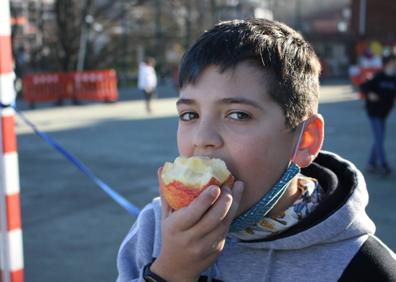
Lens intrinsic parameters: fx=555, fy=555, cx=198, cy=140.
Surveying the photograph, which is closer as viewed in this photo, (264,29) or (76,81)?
(264,29)

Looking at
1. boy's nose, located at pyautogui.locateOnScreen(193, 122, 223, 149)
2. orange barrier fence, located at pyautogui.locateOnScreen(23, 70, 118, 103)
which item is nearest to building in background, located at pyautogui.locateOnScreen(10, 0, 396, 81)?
orange barrier fence, located at pyautogui.locateOnScreen(23, 70, 118, 103)

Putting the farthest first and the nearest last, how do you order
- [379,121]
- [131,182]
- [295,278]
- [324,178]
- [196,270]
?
1. [379,121]
2. [131,182]
3. [324,178]
4. [295,278]
5. [196,270]

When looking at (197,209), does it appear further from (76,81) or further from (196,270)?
(76,81)

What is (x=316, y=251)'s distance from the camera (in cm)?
169

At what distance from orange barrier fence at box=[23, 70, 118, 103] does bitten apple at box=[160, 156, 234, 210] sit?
60.6ft

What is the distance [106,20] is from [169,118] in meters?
15.9

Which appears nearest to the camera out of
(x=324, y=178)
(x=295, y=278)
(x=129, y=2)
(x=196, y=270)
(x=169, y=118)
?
(x=196, y=270)

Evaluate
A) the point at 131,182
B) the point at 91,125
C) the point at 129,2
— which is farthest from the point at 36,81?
the point at 131,182

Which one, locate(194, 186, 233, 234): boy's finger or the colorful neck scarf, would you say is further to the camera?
the colorful neck scarf

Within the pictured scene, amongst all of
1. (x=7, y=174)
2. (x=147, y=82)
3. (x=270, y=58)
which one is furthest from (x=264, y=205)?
(x=147, y=82)

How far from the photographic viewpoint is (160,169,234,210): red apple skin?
1.50m

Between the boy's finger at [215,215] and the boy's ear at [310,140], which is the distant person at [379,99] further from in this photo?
the boy's finger at [215,215]

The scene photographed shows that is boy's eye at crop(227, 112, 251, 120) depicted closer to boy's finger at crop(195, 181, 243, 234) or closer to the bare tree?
boy's finger at crop(195, 181, 243, 234)

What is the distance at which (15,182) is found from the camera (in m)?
3.14
